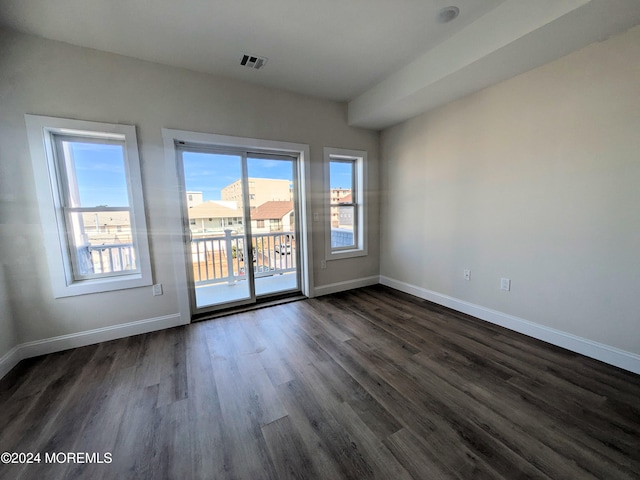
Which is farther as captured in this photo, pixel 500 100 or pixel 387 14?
pixel 500 100

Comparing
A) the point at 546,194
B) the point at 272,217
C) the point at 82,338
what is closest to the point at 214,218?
the point at 272,217

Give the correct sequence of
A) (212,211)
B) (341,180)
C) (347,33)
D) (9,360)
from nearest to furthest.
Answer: (9,360), (347,33), (212,211), (341,180)

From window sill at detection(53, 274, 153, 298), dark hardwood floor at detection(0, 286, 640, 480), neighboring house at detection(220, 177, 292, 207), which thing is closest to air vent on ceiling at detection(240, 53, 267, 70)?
neighboring house at detection(220, 177, 292, 207)

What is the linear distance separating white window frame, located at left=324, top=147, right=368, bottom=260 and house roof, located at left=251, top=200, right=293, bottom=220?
0.58 meters

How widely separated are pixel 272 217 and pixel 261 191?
396mm

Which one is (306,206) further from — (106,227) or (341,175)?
(106,227)

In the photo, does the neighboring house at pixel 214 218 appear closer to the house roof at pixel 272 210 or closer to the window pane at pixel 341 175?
the house roof at pixel 272 210

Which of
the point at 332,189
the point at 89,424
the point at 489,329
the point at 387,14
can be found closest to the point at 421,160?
the point at 332,189

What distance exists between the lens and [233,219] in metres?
3.12

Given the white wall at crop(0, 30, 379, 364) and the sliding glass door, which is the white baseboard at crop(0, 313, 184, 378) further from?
the sliding glass door

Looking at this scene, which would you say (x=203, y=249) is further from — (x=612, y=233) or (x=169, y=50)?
(x=612, y=233)

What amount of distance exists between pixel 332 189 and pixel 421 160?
1297mm

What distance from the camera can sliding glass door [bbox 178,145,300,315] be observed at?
2873 mm

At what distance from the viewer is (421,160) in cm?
331
